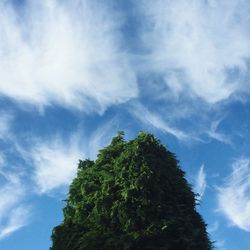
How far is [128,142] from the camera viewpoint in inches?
1554

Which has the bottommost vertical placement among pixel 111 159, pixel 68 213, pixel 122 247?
pixel 122 247

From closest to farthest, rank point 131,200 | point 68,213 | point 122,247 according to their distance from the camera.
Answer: point 122,247 → point 131,200 → point 68,213

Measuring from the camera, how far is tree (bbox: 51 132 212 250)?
3266 cm

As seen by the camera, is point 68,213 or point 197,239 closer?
point 197,239

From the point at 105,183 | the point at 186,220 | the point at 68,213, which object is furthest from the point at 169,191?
the point at 68,213

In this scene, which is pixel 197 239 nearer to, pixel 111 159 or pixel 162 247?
pixel 162 247

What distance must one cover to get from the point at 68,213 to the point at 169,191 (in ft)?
27.8

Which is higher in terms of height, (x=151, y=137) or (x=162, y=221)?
(x=151, y=137)

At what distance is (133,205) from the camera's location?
111 feet

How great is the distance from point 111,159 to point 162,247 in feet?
31.9

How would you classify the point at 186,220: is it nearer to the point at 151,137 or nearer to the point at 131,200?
the point at 131,200

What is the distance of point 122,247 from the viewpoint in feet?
104

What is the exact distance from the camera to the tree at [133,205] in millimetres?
32656

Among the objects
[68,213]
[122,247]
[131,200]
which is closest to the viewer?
[122,247]
